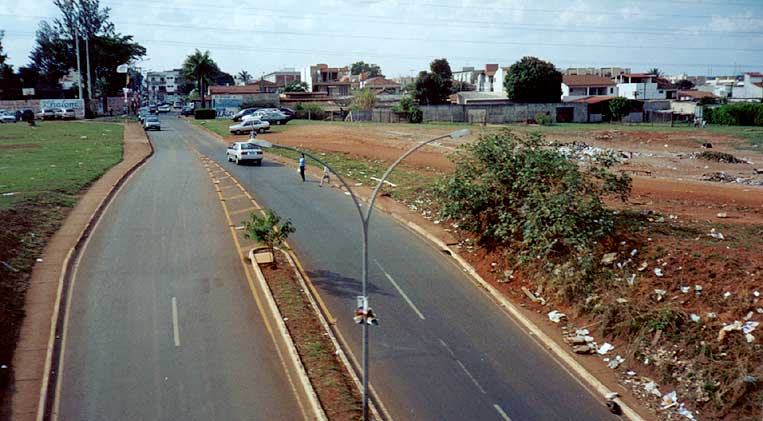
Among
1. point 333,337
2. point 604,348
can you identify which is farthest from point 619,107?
point 333,337

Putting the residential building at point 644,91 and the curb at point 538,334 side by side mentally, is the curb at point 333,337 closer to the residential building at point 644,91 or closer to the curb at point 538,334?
the curb at point 538,334

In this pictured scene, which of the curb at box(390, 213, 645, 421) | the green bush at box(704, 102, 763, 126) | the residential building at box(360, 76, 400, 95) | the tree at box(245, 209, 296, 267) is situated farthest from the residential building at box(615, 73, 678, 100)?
the tree at box(245, 209, 296, 267)

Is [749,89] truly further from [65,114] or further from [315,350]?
[315,350]

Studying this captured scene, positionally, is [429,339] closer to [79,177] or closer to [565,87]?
[79,177]

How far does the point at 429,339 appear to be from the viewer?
19.3 meters

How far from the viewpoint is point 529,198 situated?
25.4 meters

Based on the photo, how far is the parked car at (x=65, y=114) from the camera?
92750 millimetres

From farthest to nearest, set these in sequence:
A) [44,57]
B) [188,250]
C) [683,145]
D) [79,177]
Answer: [44,57] → [683,145] → [79,177] → [188,250]

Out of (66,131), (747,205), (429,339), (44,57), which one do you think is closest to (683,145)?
(747,205)

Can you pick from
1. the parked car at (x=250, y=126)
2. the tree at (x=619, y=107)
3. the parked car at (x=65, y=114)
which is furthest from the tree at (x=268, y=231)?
the parked car at (x=65, y=114)

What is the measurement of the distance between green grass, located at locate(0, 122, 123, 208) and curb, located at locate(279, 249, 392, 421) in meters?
15.9

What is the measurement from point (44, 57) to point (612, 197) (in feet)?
385

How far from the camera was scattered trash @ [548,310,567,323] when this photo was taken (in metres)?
21.0

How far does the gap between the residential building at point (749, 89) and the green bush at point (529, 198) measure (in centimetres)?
9612
